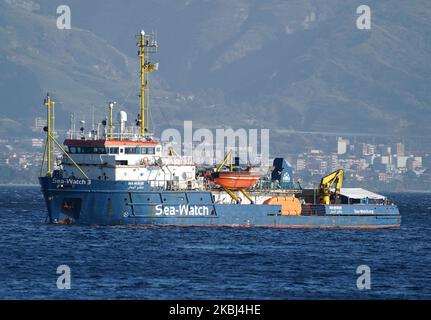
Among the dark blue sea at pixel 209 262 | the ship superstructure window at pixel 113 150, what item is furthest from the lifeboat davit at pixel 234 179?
the ship superstructure window at pixel 113 150

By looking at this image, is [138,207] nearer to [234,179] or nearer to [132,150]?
[132,150]

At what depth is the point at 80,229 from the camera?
89438 millimetres

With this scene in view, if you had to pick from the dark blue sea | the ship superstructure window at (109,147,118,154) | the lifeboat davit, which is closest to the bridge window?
the ship superstructure window at (109,147,118,154)

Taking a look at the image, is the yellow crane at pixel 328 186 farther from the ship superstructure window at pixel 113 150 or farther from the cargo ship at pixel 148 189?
the ship superstructure window at pixel 113 150

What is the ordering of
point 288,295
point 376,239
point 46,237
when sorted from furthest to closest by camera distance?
point 376,239
point 46,237
point 288,295

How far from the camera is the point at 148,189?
90.4 meters

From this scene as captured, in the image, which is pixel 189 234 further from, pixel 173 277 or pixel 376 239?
pixel 173 277

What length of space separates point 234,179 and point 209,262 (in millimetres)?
21734

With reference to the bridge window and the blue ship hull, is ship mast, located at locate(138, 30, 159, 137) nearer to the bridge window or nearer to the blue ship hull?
the bridge window

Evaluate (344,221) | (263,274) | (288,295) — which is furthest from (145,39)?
(288,295)

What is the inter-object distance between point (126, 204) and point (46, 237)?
6.55m

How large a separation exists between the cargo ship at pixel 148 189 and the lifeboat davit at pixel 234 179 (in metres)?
0.07

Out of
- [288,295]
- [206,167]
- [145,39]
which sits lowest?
[288,295]

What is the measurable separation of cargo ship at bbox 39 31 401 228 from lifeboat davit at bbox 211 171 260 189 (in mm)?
70
